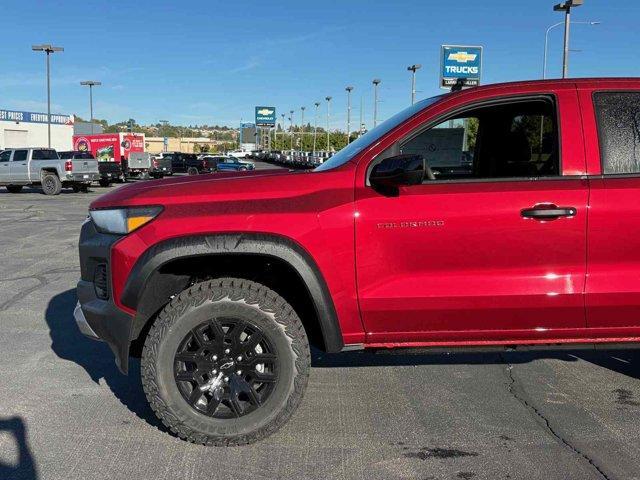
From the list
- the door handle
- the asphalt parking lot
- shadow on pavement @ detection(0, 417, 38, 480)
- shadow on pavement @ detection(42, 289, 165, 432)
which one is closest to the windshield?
the door handle

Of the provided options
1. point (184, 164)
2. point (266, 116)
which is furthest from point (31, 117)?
point (266, 116)

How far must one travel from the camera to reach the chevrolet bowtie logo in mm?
28516

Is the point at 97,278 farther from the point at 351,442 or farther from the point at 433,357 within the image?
the point at 433,357

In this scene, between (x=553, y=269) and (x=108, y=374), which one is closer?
(x=553, y=269)

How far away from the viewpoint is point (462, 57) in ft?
93.8

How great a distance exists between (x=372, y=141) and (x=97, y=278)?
5.86 ft

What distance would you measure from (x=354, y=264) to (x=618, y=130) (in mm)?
1754

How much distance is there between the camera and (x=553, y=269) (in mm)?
3424

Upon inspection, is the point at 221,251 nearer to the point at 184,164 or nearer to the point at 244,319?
the point at 244,319

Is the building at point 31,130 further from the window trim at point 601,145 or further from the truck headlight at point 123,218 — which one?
the window trim at point 601,145

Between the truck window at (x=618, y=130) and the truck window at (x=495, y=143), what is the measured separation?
0.27m

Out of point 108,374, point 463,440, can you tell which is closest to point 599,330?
point 463,440

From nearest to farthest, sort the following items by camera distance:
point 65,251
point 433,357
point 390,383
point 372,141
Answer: point 372,141, point 390,383, point 433,357, point 65,251

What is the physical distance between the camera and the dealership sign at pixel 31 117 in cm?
6056
